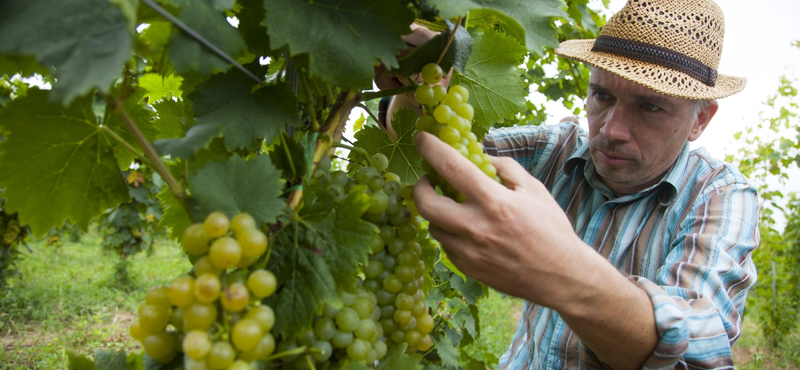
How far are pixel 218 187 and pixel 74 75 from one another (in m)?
0.22

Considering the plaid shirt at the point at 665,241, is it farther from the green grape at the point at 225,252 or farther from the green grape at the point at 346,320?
the green grape at the point at 225,252

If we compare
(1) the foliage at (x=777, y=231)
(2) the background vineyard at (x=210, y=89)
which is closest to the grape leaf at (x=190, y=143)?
(2) the background vineyard at (x=210, y=89)

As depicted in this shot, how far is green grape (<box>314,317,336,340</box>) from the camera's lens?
2.33 ft

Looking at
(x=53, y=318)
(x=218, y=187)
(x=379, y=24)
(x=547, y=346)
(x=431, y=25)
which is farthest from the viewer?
(x=53, y=318)

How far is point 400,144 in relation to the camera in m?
1.13

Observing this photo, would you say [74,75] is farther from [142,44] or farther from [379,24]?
[379,24]

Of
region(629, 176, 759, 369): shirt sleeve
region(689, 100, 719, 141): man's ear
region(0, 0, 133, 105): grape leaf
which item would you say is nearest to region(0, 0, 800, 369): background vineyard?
region(0, 0, 133, 105): grape leaf

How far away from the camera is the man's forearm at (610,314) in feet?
3.31

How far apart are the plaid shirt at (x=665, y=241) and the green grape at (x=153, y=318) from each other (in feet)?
3.02

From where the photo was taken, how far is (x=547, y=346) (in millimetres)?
2035

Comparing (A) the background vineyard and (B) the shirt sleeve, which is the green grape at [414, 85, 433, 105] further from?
(B) the shirt sleeve

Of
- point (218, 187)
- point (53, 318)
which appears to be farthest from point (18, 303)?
point (218, 187)

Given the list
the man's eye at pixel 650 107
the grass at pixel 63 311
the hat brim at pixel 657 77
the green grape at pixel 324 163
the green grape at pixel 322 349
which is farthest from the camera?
the grass at pixel 63 311

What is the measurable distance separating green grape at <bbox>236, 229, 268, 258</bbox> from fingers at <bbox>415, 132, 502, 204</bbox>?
0.32 metres
